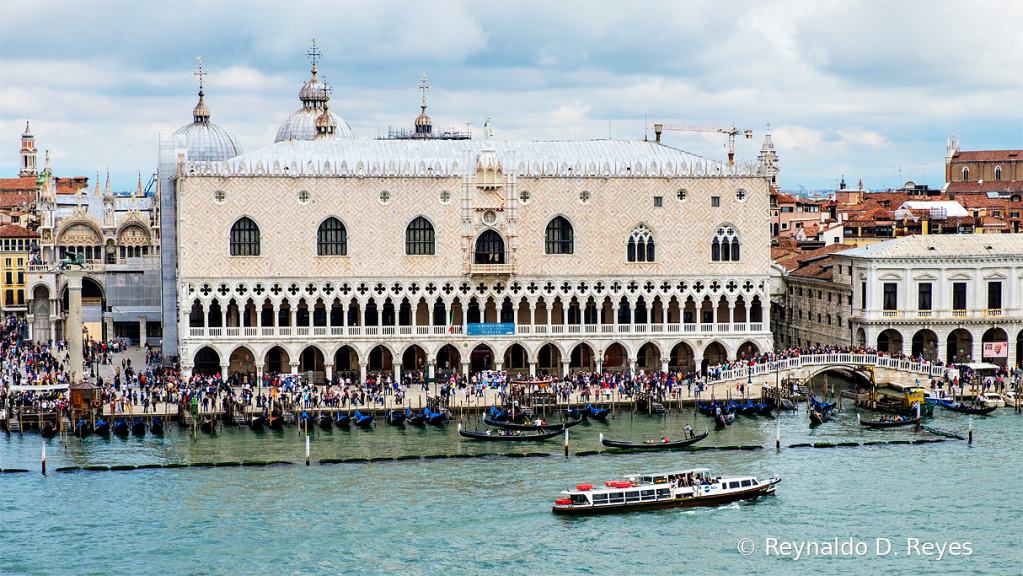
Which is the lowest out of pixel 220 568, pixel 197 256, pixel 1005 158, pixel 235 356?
pixel 220 568

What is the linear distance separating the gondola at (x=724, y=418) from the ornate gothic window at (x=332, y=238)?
17.6 metres

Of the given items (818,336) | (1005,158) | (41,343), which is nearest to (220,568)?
(818,336)

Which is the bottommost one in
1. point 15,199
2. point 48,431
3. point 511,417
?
point 48,431

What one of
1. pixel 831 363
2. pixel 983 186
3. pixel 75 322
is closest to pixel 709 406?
pixel 831 363

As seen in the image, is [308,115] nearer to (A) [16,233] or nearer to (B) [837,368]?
(A) [16,233]

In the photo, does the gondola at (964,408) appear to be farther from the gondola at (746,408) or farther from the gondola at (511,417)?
the gondola at (511,417)

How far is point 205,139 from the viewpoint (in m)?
81.1

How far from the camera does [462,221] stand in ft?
220

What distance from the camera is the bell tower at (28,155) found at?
136000mm

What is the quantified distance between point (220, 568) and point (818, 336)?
39.7 meters

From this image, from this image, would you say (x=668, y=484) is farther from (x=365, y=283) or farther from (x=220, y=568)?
(x=365, y=283)

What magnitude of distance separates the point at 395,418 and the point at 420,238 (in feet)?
32.2

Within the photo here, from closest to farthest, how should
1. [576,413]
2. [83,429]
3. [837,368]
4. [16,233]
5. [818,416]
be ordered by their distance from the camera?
[83,429], [818,416], [576,413], [837,368], [16,233]

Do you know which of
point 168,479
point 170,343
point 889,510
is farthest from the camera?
point 170,343
